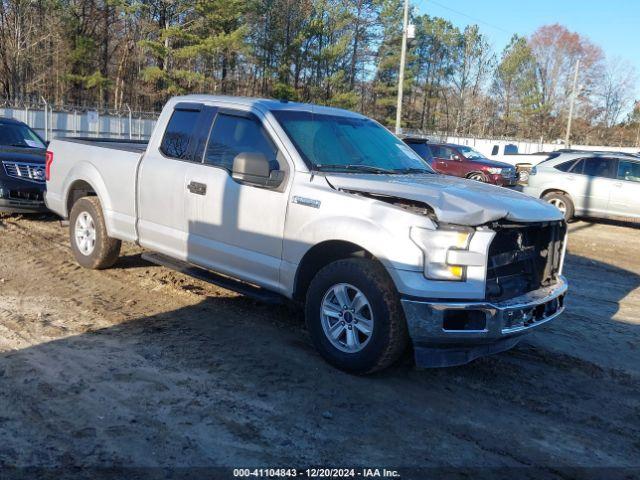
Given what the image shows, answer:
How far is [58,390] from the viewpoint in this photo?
4.03 metres

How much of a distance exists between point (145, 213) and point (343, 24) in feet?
143

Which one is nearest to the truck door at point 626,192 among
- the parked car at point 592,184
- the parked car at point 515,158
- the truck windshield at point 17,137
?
the parked car at point 592,184

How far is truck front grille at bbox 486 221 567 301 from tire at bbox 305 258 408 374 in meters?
0.71

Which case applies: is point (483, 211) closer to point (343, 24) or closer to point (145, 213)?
point (145, 213)

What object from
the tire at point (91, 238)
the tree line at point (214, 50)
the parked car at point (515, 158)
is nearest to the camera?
the tire at point (91, 238)

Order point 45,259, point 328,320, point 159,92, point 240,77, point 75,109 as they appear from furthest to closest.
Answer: point 240,77
point 159,92
point 75,109
point 45,259
point 328,320

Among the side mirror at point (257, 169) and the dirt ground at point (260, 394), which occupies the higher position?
the side mirror at point (257, 169)

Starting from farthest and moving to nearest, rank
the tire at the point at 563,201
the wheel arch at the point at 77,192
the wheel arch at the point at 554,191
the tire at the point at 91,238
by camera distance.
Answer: the wheel arch at the point at 554,191 < the tire at the point at 563,201 < the wheel arch at the point at 77,192 < the tire at the point at 91,238

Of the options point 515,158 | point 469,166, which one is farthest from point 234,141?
point 515,158

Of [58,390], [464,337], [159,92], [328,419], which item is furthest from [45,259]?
[159,92]

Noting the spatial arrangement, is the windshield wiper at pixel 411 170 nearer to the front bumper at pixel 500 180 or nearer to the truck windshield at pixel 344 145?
the truck windshield at pixel 344 145

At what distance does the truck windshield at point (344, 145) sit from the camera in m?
5.14

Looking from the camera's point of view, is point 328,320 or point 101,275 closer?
point 328,320

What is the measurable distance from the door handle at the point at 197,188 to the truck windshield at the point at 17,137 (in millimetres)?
6383
